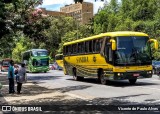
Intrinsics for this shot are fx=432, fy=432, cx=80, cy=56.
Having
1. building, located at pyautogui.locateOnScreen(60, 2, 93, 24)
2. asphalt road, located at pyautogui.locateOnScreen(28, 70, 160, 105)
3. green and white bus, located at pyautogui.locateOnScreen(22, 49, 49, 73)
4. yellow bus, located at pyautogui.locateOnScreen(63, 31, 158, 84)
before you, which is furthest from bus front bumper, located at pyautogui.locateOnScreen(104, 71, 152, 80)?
green and white bus, located at pyautogui.locateOnScreen(22, 49, 49, 73)

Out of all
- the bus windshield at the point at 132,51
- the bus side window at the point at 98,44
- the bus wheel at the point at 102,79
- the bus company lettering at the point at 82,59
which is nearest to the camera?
the bus windshield at the point at 132,51

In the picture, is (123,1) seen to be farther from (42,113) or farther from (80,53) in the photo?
(42,113)

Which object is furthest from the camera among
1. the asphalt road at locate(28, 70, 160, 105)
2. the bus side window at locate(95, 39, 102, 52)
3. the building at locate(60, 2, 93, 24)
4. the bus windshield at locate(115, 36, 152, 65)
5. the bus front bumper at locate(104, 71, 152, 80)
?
the building at locate(60, 2, 93, 24)

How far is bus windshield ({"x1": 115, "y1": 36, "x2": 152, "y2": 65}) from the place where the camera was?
24.6 meters

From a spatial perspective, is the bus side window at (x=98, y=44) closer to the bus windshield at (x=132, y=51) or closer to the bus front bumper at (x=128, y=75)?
the bus windshield at (x=132, y=51)

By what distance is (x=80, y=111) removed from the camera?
13523 millimetres

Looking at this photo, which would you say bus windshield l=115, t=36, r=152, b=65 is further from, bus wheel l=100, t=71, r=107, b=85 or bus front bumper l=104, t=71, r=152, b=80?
bus wheel l=100, t=71, r=107, b=85

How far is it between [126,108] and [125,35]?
41.8 feet

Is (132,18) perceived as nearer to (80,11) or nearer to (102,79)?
(80,11)

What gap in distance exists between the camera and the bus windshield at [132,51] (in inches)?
969

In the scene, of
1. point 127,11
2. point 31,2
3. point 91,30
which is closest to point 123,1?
point 127,11

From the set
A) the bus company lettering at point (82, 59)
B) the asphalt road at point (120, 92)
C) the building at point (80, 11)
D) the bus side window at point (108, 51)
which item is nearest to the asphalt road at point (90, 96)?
the asphalt road at point (120, 92)

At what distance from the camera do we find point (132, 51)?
24625 millimetres

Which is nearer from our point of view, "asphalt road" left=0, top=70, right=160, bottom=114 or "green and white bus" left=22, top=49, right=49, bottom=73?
"asphalt road" left=0, top=70, right=160, bottom=114
